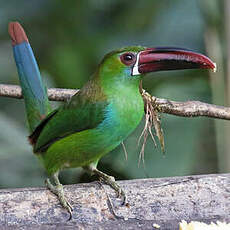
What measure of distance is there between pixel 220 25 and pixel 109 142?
57.9 inches

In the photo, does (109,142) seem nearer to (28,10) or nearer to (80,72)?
(80,72)

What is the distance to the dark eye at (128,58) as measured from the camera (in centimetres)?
252

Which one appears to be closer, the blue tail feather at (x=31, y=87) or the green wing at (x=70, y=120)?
the green wing at (x=70, y=120)

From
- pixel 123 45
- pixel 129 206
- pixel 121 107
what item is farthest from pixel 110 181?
pixel 123 45

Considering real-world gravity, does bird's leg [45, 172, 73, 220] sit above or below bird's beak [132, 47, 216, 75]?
below

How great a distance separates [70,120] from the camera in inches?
104

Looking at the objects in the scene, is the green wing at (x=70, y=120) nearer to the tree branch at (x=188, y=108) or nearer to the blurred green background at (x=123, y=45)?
the tree branch at (x=188, y=108)

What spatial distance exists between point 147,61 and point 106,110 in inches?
9.7

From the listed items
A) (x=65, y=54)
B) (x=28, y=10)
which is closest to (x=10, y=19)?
(x=28, y=10)

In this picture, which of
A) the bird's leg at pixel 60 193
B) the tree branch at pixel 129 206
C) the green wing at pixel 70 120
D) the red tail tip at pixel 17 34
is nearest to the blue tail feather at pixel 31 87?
the red tail tip at pixel 17 34

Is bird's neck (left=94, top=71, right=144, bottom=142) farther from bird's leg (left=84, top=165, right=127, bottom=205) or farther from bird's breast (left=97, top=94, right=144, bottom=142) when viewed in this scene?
bird's leg (left=84, top=165, right=127, bottom=205)

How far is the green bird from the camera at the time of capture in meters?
2.51

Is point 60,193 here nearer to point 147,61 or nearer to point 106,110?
point 106,110

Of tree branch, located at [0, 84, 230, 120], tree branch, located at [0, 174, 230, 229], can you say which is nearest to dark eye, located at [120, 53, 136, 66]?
tree branch, located at [0, 84, 230, 120]
